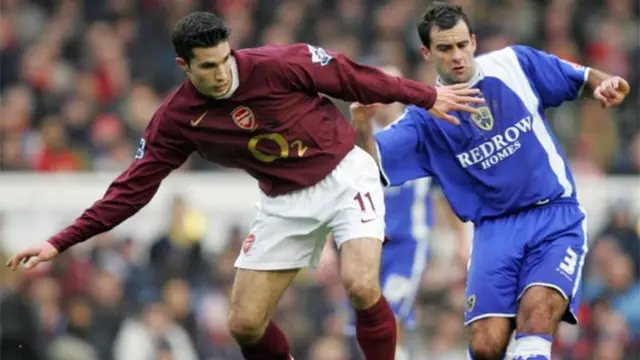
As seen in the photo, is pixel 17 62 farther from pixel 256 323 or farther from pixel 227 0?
pixel 256 323

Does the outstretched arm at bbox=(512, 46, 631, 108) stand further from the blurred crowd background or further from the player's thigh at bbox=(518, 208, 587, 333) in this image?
the blurred crowd background

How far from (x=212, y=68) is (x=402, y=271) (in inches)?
150

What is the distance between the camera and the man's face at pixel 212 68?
10.1m

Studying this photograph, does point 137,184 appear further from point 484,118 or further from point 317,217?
point 484,118

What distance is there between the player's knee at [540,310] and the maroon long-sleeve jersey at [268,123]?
1259 millimetres

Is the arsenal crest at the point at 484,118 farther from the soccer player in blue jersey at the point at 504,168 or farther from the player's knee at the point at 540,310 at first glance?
the player's knee at the point at 540,310

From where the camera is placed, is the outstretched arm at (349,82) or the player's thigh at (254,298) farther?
the player's thigh at (254,298)

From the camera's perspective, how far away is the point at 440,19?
429 inches

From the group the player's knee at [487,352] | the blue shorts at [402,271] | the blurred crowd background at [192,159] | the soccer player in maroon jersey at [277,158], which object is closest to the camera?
the soccer player in maroon jersey at [277,158]

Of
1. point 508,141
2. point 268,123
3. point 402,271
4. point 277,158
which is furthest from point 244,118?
point 402,271

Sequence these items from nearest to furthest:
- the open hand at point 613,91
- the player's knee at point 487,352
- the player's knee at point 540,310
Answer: the player's knee at point 540,310 < the open hand at point 613,91 < the player's knee at point 487,352

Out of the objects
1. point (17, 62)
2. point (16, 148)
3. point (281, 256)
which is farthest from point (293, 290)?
point (281, 256)

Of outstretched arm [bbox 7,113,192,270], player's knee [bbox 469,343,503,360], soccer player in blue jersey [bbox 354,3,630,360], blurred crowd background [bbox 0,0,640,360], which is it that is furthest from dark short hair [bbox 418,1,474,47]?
blurred crowd background [bbox 0,0,640,360]

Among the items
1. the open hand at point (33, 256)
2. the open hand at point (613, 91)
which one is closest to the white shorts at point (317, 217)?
the open hand at point (33, 256)
